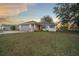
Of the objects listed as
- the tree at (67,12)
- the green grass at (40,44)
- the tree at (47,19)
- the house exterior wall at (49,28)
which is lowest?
the green grass at (40,44)

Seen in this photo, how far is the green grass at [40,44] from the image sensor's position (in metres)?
1.88

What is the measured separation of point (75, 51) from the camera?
1.87 metres

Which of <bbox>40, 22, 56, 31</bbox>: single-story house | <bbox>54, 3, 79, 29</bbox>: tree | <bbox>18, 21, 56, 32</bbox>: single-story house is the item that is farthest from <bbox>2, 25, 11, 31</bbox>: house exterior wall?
<bbox>54, 3, 79, 29</bbox>: tree

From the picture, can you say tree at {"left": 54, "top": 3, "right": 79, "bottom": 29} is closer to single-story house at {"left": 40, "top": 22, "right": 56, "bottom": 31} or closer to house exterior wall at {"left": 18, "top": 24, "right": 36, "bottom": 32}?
single-story house at {"left": 40, "top": 22, "right": 56, "bottom": 31}

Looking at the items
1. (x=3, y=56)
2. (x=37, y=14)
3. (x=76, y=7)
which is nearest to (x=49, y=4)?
(x=37, y=14)

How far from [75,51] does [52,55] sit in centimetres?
25

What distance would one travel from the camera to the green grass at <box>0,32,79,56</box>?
6.15 feet

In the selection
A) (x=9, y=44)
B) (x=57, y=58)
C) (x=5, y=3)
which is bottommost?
(x=57, y=58)

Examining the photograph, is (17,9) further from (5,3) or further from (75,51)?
(75,51)

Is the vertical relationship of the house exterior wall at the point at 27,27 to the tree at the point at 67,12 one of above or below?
below

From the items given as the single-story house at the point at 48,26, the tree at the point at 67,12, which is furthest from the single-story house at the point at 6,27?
the tree at the point at 67,12

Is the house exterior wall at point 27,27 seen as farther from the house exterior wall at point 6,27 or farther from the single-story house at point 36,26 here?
the house exterior wall at point 6,27

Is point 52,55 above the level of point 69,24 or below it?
below

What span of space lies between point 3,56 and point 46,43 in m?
0.49
